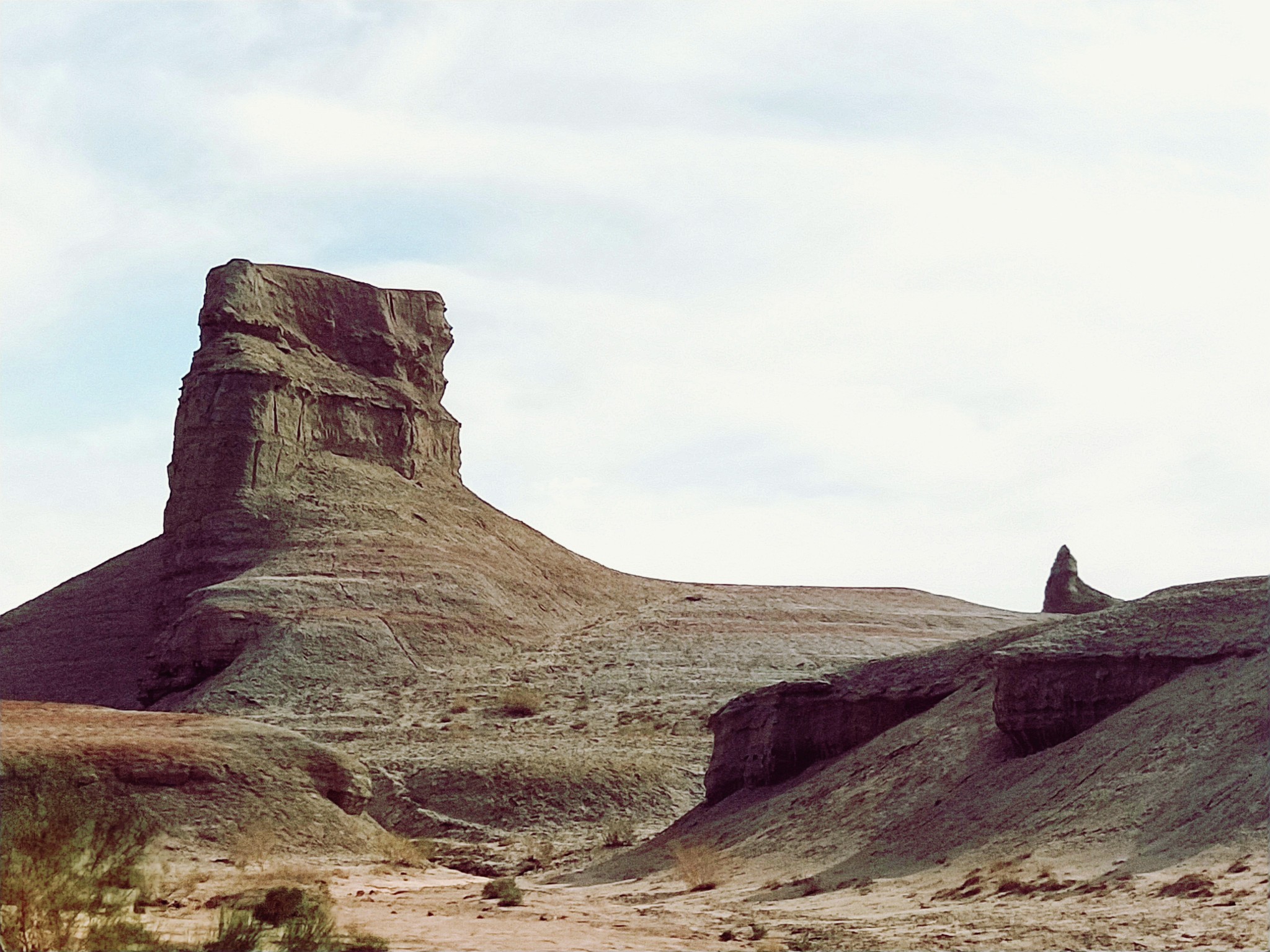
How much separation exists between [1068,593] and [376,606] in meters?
27.7

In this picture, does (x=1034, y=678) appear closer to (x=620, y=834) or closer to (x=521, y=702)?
(x=620, y=834)

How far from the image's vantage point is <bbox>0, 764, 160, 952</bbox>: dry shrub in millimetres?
14125

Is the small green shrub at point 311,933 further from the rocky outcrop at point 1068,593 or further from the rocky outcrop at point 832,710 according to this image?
the rocky outcrop at point 1068,593

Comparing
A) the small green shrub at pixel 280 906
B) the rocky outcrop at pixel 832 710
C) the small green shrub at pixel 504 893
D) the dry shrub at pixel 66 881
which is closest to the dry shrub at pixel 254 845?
the small green shrub at pixel 504 893

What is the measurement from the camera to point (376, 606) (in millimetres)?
51688

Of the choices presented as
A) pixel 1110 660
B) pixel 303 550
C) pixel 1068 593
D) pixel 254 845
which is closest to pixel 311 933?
pixel 254 845

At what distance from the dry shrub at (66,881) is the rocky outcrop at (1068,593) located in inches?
1983

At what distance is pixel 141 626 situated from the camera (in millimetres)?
57062

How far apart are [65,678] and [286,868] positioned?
1320 inches

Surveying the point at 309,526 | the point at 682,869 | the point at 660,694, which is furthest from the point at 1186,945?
the point at 309,526

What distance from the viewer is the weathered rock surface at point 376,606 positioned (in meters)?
45.1

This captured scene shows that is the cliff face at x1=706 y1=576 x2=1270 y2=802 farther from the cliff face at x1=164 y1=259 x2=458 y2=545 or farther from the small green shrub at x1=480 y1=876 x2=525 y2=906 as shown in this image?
the cliff face at x1=164 y1=259 x2=458 y2=545

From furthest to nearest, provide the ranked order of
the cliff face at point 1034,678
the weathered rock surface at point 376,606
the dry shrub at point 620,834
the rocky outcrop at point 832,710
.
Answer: the weathered rock surface at point 376,606 → the dry shrub at point 620,834 → the rocky outcrop at point 832,710 → the cliff face at point 1034,678

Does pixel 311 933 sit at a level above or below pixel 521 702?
below
